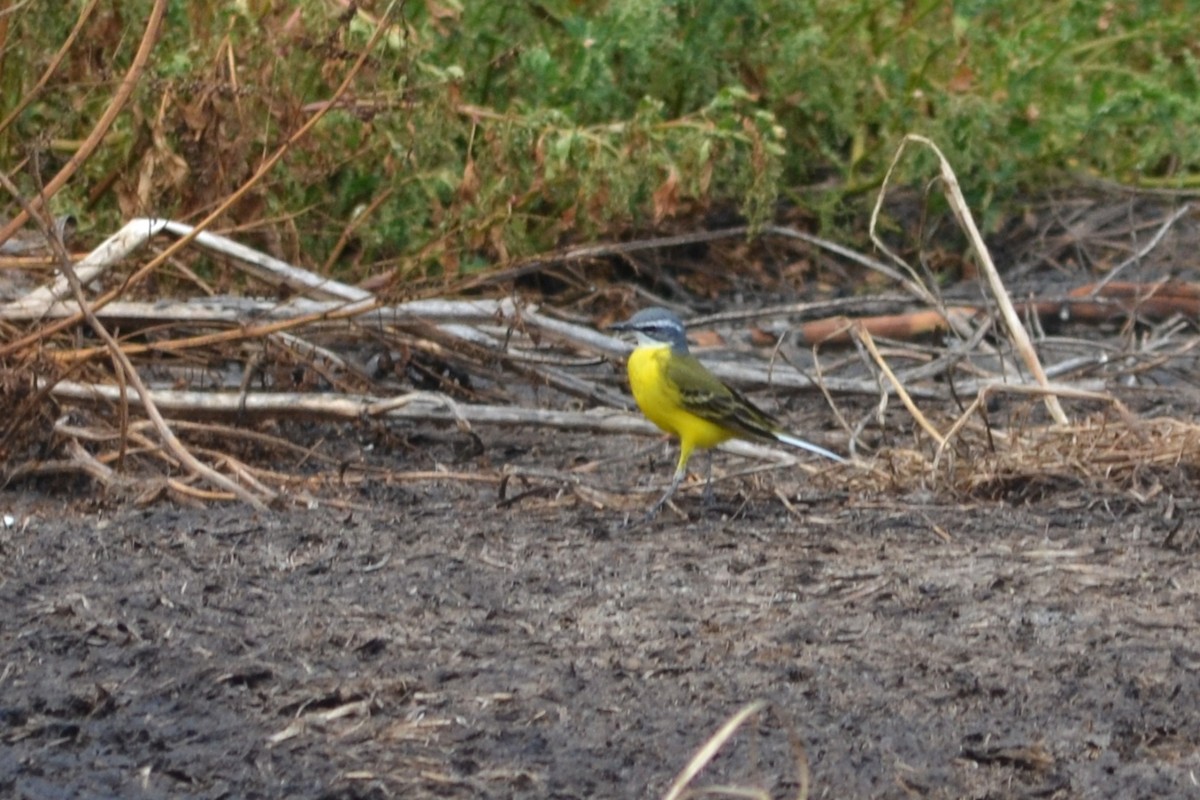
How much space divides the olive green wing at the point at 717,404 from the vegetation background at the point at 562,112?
4.52 feet

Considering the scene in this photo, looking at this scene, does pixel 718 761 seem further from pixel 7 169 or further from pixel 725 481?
pixel 7 169

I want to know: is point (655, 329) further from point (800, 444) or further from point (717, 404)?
point (800, 444)

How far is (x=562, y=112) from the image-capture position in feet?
25.3

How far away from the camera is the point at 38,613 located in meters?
4.21

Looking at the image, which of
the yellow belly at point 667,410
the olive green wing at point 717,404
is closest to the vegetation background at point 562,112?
the yellow belly at point 667,410

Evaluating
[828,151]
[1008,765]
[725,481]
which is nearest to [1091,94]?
[828,151]

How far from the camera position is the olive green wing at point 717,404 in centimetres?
585

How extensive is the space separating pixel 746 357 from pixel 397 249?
1665 millimetres

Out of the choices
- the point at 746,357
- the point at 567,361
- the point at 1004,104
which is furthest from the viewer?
the point at 1004,104

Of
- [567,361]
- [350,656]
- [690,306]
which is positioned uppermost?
[350,656]

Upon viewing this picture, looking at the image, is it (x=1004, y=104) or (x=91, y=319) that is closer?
(x=91, y=319)

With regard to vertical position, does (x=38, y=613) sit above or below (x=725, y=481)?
above

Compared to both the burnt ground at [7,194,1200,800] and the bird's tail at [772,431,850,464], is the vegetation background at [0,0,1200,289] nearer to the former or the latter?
the burnt ground at [7,194,1200,800]

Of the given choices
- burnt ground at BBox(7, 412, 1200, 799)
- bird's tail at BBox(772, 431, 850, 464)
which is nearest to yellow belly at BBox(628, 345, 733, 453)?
bird's tail at BBox(772, 431, 850, 464)
